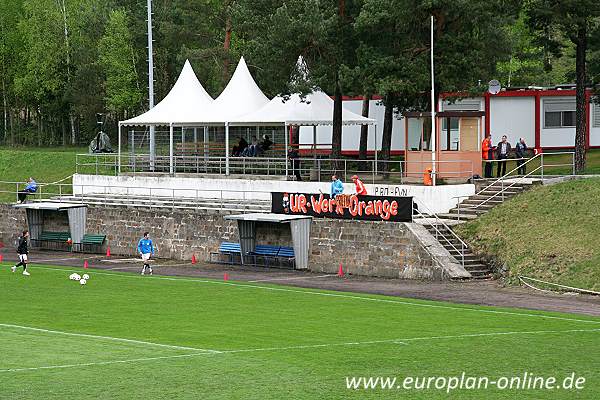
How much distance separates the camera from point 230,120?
53.6 metres

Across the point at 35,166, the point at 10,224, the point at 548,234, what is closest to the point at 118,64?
the point at 35,166

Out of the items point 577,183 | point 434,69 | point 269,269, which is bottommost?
point 269,269

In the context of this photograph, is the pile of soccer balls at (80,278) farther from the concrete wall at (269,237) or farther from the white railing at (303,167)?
the white railing at (303,167)

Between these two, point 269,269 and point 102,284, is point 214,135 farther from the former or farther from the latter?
point 102,284

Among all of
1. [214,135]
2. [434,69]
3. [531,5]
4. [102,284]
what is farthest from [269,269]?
[214,135]

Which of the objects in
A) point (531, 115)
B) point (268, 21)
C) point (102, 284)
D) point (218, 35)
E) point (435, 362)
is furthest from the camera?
point (218, 35)

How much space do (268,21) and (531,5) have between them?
1232cm

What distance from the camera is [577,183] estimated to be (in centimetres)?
4050

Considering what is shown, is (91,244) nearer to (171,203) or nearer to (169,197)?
(171,203)

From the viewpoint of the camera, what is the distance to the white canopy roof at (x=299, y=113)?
51625 millimetres

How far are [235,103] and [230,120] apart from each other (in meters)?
2.00

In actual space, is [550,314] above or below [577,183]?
below

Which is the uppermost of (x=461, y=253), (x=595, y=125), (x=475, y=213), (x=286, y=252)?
(x=595, y=125)

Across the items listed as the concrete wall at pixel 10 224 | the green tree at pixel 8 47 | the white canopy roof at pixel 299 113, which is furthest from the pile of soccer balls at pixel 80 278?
the green tree at pixel 8 47
